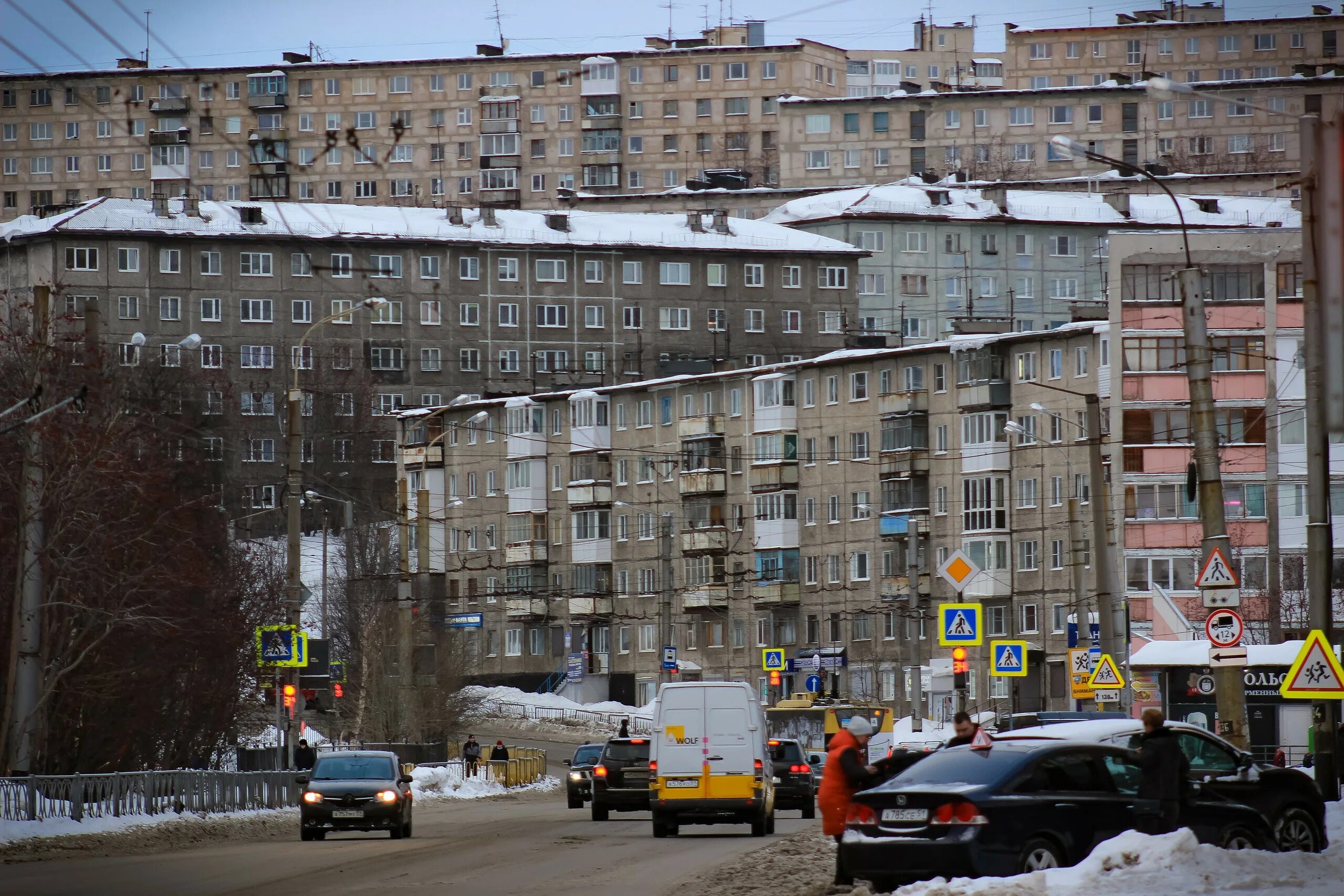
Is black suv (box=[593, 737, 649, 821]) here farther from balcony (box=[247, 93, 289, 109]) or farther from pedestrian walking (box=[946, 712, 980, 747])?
balcony (box=[247, 93, 289, 109])

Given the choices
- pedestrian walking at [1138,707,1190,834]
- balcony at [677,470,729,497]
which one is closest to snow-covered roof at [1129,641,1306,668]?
pedestrian walking at [1138,707,1190,834]

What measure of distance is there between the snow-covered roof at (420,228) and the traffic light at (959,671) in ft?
278

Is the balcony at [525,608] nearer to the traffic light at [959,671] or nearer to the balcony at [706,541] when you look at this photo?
the balcony at [706,541]

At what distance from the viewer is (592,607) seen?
102 meters

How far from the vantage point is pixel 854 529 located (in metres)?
93.7

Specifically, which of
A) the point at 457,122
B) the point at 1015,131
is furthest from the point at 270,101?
the point at 1015,131

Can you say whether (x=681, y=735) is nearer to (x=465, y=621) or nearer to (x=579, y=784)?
(x=579, y=784)

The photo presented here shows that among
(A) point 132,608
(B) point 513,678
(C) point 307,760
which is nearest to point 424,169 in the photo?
(B) point 513,678

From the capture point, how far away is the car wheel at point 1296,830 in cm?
1891

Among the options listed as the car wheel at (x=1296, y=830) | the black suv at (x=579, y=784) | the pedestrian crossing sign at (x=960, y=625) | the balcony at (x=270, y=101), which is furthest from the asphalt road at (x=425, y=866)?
the balcony at (x=270, y=101)

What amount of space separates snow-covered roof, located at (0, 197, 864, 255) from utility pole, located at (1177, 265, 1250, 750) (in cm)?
9404

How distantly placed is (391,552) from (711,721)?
81.7 meters

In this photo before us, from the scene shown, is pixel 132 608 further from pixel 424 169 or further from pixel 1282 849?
pixel 424 169

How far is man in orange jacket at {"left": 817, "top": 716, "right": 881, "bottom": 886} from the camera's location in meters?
18.8
